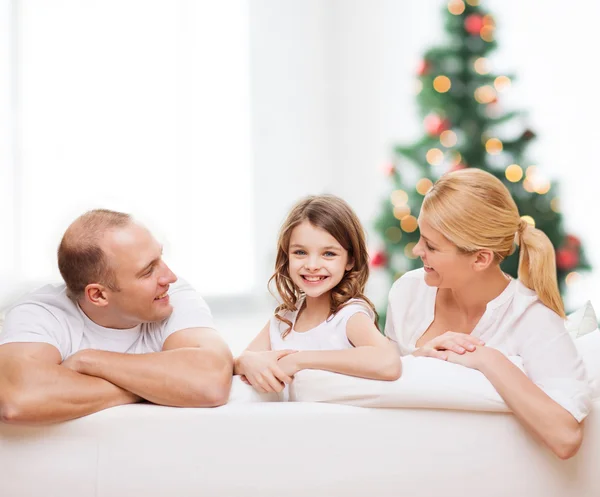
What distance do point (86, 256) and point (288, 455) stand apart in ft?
2.37

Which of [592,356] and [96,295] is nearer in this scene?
[96,295]

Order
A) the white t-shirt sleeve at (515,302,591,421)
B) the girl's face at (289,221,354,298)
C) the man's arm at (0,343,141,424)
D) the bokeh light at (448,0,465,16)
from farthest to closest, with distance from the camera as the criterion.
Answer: the bokeh light at (448,0,465,16)
the girl's face at (289,221,354,298)
the white t-shirt sleeve at (515,302,591,421)
the man's arm at (0,343,141,424)

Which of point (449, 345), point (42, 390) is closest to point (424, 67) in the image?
point (449, 345)

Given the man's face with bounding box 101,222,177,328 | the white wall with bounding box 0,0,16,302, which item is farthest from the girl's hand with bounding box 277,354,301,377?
the white wall with bounding box 0,0,16,302

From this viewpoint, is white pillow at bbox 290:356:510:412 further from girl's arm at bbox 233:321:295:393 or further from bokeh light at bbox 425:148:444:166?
bokeh light at bbox 425:148:444:166

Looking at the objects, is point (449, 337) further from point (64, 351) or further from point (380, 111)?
point (380, 111)

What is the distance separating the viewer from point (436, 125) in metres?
4.28

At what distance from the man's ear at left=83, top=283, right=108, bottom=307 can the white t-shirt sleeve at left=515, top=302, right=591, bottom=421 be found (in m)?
1.09

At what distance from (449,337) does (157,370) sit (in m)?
0.78

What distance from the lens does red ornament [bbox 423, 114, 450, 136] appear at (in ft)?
14.0

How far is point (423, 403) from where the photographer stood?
72.1 inches

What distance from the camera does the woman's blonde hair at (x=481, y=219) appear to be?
Answer: 2.05 metres

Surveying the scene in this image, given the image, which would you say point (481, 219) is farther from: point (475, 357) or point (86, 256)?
point (86, 256)

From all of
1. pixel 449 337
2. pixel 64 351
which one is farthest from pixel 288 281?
pixel 64 351
